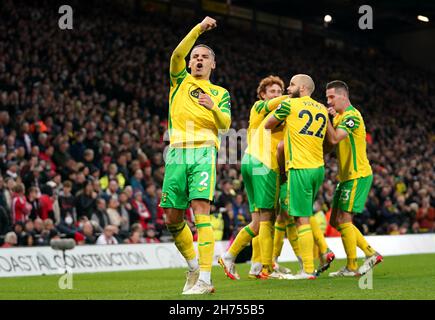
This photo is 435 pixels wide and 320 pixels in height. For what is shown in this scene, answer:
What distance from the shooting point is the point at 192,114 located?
8.00m

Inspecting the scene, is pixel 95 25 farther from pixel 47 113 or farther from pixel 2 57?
pixel 47 113

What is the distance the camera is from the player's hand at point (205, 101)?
770 centimetres

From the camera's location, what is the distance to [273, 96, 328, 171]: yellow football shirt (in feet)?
31.9

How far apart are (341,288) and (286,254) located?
9060 mm

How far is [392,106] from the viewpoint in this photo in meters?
36.2

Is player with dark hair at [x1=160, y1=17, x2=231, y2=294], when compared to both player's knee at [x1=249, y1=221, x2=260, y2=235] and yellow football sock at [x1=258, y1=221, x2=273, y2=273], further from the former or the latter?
player's knee at [x1=249, y1=221, x2=260, y2=235]

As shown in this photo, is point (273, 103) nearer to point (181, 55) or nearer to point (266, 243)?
point (266, 243)

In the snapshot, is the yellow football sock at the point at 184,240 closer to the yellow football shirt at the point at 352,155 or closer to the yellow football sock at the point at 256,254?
the yellow football sock at the point at 256,254

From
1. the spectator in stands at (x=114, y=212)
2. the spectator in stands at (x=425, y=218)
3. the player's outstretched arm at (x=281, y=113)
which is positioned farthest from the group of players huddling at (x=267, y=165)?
the spectator in stands at (x=425, y=218)

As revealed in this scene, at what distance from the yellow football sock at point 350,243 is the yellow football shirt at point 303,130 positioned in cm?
122

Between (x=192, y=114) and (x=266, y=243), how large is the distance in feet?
9.21

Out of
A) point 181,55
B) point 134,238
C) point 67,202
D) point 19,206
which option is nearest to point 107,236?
point 134,238

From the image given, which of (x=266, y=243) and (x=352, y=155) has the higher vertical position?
(x=352, y=155)
